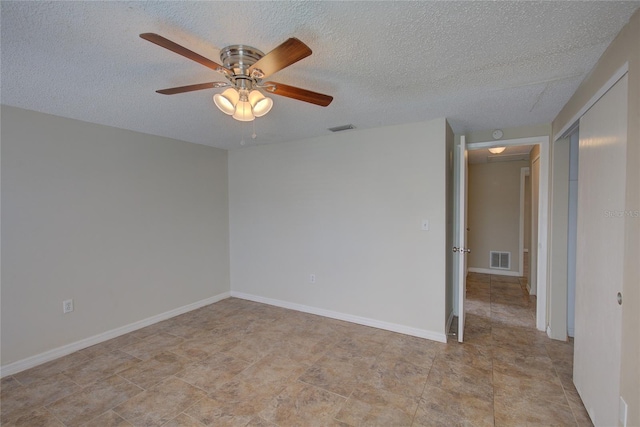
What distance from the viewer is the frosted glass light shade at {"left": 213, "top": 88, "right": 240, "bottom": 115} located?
65.7 inches

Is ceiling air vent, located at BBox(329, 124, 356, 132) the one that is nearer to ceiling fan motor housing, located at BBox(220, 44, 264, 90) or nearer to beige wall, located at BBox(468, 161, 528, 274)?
ceiling fan motor housing, located at BBox(220, 44, 264, 90)

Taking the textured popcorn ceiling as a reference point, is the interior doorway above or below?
below

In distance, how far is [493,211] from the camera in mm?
5824

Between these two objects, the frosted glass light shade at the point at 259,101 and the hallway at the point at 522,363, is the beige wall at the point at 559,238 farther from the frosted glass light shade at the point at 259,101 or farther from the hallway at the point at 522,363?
the frosted glass light shade at the point at 259,101

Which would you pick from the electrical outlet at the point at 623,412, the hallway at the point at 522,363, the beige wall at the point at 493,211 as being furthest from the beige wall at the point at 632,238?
the beige wall at the point at 493,211

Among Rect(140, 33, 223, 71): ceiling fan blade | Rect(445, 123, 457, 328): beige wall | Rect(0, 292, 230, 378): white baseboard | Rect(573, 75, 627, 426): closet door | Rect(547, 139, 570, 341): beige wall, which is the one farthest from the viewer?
Rect(445, 123, 457, 328): beige wall

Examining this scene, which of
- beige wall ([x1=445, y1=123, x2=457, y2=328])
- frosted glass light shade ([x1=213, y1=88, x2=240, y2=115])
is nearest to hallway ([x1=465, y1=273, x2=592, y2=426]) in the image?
beige wall ([x1=445, y1=123, x2=457, y2=328])

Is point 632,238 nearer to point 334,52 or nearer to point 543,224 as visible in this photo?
point 334,52

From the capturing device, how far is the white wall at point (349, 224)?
2969 mm

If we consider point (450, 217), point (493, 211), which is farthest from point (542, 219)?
point (493, 211)

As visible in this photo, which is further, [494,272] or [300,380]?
[494,272]

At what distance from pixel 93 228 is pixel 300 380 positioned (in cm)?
252

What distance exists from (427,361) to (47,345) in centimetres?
342

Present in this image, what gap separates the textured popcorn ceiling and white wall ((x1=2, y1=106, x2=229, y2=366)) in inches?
16.8
